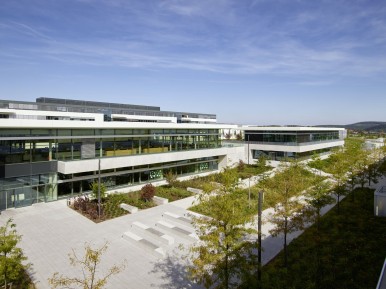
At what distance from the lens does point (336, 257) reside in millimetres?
17281

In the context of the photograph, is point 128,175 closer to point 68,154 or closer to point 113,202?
point 113,202

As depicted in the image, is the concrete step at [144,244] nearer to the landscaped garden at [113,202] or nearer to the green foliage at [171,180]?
the landscaped garden at [113,202]

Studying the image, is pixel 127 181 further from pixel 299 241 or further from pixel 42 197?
pixel 299 241

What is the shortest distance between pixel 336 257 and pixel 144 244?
12352mm

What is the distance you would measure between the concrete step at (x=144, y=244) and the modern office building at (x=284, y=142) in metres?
32.6

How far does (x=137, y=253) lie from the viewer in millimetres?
18047

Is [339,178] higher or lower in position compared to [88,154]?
lower

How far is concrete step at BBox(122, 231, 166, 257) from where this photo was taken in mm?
17750

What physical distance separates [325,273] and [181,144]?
26562mm

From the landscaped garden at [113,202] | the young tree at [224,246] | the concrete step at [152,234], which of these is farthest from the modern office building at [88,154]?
the young tree at [224,246]

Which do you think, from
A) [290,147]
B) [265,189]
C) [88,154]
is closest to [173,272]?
[265,189]

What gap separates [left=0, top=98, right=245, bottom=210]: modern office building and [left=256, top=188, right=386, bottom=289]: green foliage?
19.9m

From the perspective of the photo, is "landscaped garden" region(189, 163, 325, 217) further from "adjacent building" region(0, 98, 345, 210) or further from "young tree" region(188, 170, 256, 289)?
"adjacent building" region(0, 98, 345, 210)

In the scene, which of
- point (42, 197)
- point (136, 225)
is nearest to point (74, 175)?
point (42, 197)
